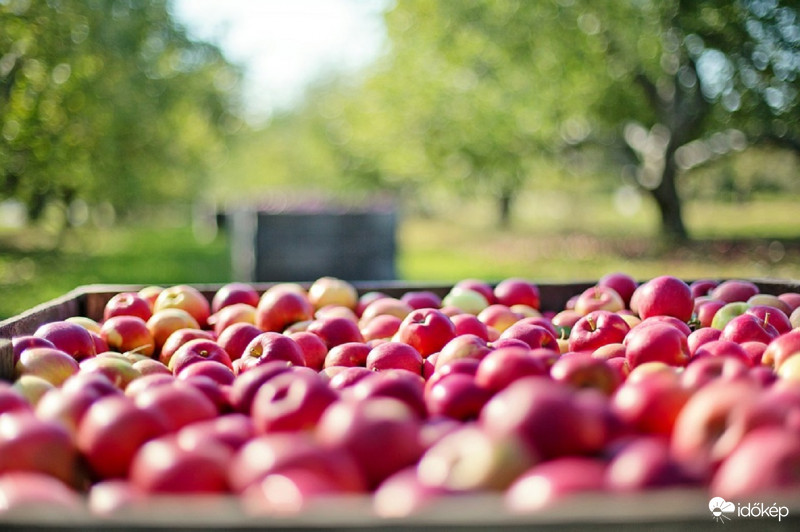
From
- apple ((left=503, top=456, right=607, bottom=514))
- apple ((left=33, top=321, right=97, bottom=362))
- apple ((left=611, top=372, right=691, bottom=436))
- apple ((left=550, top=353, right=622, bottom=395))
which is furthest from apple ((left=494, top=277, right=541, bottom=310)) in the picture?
apple ((left=503, top=456, right=607, bottom=514))

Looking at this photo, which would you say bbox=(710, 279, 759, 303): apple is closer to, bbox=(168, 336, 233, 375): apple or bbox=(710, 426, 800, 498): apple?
bbox=(168, 336, 233, 375): apple

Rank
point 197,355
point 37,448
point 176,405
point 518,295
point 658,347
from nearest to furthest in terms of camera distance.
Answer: point 37,448
point 176,405
point 658,347
point 197,355
point 518,295

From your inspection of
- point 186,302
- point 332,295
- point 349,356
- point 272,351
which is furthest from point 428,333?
point 186,302

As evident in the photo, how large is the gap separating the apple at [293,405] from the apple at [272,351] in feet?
2.64

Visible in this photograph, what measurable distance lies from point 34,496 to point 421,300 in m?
2.73

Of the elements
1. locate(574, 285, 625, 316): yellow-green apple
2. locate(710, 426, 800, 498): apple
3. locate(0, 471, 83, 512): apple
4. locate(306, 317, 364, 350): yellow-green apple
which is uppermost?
locate(574, 285, 625, 316): yellow-green apple

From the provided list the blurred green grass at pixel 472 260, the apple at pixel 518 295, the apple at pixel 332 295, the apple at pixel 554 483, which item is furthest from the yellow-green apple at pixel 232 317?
the blurred green grass at pixel 472 260

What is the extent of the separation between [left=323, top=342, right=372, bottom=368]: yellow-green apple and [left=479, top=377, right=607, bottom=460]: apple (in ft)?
4.22

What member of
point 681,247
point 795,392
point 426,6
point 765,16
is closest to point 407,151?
point 426,6

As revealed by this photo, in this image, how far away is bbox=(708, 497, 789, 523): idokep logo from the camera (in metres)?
1.20

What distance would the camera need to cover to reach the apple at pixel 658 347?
2.46 metres

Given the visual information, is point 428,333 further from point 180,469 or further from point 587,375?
point 180,469

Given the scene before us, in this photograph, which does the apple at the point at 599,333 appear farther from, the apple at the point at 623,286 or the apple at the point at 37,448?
the apple at the point at 37,448

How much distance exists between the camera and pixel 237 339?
3109 mm
